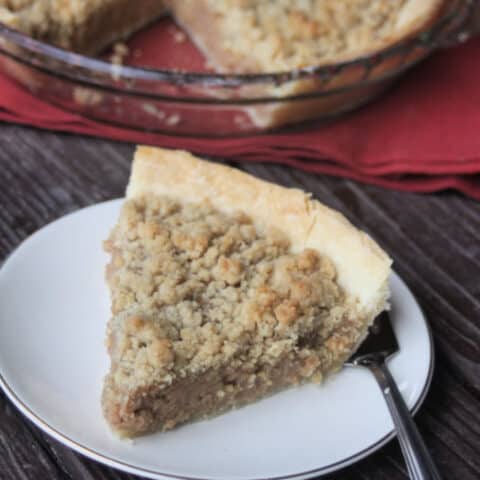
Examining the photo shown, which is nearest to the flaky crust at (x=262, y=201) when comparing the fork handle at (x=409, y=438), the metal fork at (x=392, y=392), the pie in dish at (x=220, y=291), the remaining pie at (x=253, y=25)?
the pie in dish at (x=220, y=291)

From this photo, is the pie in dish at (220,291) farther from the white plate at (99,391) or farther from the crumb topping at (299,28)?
the crumb topping at (299,28)

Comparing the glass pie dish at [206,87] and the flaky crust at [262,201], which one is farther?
the glass pie dish at [206,87]

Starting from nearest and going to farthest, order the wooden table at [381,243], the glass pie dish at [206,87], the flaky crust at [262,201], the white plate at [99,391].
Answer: the white plate at [99,391], the wooden table at [381,243], the flaky crust at [262,201], the glass pie dish at [206,87]

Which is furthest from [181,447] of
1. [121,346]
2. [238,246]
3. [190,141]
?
[190,141]

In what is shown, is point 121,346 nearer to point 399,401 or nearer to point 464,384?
point 399,401

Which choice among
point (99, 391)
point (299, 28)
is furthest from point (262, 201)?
point (299, 28)

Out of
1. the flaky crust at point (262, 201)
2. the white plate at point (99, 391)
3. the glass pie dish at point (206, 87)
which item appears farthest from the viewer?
the glass pie dish at point (206, 87)

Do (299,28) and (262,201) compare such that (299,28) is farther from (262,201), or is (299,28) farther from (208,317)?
(208,317)

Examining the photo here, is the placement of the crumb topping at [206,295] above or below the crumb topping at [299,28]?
above
